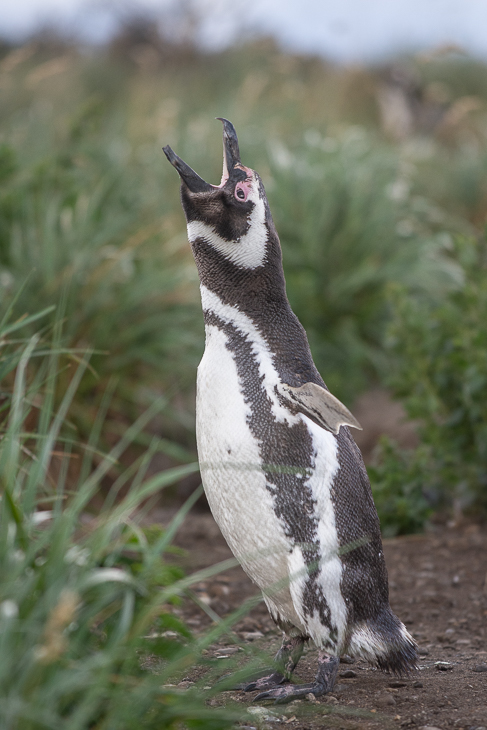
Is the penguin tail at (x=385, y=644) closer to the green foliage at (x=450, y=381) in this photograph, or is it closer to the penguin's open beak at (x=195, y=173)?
the penguin's open beak at (x=195, y=173)

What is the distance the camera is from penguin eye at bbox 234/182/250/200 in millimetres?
2410

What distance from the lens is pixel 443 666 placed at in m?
2.74

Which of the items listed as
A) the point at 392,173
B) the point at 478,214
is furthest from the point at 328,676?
the point at 478,214

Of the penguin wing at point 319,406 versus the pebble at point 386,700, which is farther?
the pebble at point 386,700

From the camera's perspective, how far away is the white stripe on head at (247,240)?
2.44 metres

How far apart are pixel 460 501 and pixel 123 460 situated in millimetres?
2127

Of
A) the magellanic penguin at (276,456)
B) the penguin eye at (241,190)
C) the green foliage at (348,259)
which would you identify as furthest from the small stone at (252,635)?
the green foliage at (348,259)

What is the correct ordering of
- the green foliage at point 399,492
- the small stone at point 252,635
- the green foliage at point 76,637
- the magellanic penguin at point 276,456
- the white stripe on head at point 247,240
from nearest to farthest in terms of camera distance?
the green foliage at point 76,637 < the magellanic penguin at point 276,456 < the white stripe on head at point 247,240 < the small stone at point 252,635 < the green foliage at point 399,492

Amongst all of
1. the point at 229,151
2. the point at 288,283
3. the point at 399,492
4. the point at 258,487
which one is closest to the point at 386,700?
the point at 258,487

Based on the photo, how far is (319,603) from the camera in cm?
232

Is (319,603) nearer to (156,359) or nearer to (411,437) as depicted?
(156,359)

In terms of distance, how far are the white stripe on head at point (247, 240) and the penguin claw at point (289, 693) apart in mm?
1229

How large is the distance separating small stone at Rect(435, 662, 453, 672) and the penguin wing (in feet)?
3.30

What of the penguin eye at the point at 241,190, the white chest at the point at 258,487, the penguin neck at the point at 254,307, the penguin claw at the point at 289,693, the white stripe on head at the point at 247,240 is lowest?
the penguin claw at the point at 289,693
